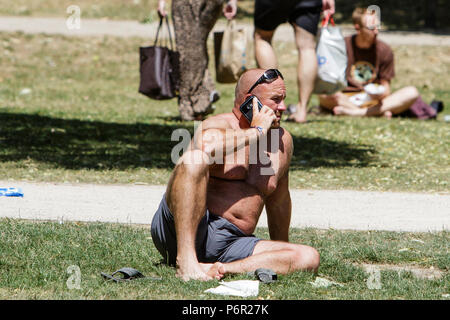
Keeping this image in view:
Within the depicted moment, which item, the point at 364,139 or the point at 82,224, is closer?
the point at 82,224

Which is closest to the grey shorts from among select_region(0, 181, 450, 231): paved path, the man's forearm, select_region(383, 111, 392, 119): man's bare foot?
the man's forearm

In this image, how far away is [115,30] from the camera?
18625mm

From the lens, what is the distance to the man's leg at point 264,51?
964cm

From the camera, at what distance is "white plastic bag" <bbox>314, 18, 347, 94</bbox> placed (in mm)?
10727

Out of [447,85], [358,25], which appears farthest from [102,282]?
[447,85]

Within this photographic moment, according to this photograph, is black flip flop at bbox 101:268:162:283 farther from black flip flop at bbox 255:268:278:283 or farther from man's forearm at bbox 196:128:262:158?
man's forearm at bbox 196:128:262:158

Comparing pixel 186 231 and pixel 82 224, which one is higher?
pixel 186 231

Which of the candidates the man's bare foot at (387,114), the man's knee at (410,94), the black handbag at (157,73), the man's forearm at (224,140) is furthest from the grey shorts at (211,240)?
the man's knee at (410,94)

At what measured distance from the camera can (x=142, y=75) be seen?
32.9 feet

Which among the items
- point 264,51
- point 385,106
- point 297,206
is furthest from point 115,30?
point 297,206

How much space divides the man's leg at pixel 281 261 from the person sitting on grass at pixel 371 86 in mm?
7461
